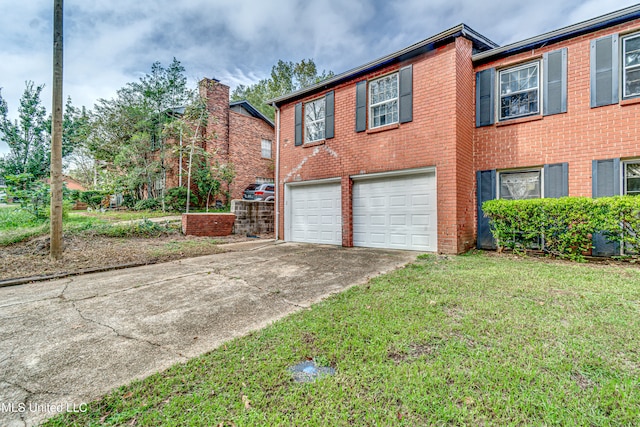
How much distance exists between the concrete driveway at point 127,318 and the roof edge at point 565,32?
18.3ft

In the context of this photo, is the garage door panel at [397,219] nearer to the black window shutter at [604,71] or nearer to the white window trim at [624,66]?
the black window shutter at [604,71]

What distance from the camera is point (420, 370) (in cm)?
186

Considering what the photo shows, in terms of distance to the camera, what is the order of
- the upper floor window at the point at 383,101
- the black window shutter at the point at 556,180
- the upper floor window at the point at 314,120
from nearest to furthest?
the black window shutter at the point at 556,180 → the upper floor window at the point at 383,101 → the upper floor window at the point at 314,120

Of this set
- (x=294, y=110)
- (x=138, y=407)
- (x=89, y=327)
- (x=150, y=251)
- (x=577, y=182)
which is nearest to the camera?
(x=138, y=407)

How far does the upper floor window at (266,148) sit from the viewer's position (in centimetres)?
1861

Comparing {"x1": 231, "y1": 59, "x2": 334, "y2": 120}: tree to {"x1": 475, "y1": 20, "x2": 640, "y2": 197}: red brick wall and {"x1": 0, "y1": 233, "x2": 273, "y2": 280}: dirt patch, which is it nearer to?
{"x1": 0, "y1": 233, "x2": 273, "y2": 280}: dirt patch

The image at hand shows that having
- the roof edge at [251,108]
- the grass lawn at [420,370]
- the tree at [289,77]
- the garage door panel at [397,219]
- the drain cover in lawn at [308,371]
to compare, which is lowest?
the drain cover in lawn at [308,371]

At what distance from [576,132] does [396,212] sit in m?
4.05

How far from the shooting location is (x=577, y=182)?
19.1 ft

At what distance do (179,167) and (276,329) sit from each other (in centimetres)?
1477

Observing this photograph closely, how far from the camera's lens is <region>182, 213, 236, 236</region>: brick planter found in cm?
938

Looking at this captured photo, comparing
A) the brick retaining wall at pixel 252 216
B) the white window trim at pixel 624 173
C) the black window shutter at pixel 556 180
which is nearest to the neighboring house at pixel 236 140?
the brick retaining wall at pixel 252 216

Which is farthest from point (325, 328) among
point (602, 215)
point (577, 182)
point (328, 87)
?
point (328, 87)

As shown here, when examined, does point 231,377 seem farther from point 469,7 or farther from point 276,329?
point 469,7
